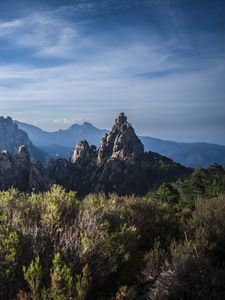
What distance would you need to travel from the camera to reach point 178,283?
10203 mm

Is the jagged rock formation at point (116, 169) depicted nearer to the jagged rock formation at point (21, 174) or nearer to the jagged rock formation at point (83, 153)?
the jagged rock formation at point (83, 153)

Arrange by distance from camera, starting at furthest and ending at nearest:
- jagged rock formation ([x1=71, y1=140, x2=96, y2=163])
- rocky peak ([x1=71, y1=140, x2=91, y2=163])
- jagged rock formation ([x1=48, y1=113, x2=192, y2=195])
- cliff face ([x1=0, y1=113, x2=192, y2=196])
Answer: rocky peak ([x1=71, y1=140, x2=91, y2=163])
jagged rock formation ([x1=71, y1=140, x2=96, y2=163])
jagged rock formation ([x1=48, y1=113, x2=192, y2=195])
cliff face ([x1=0, y1=113, x2=192, y2=196])

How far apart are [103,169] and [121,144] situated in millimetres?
22511

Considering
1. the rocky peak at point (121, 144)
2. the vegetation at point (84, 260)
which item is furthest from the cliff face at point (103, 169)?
the vegetation at point (84, 260)

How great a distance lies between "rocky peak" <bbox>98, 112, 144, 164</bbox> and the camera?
166625mm

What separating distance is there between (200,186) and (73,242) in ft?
217

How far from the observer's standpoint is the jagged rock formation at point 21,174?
431ft

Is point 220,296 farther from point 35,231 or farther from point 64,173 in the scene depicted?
point 64,173

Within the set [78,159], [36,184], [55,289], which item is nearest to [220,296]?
[55,289]

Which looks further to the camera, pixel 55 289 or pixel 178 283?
pixel 178 283

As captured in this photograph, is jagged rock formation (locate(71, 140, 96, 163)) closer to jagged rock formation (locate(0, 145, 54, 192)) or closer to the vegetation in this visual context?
jagged rock formation (locate(0, 145, 54, 192))

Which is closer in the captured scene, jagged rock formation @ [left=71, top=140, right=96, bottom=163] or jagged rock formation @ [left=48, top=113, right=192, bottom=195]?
jagged rock formation @ [left=48, top=113, right=192, bottom=195]

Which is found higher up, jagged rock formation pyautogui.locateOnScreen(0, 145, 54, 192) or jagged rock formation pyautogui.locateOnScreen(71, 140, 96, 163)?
jagged rock formation pyautogui.locateOnScreen(71, 140, 96, 163)

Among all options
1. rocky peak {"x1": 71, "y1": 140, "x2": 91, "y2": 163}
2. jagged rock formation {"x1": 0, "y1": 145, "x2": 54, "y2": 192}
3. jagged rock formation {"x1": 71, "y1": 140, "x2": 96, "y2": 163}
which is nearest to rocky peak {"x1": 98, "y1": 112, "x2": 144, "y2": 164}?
jagged rock formation {"x1": 71, "y1": 140, "x2": 96, "y2": 163}
